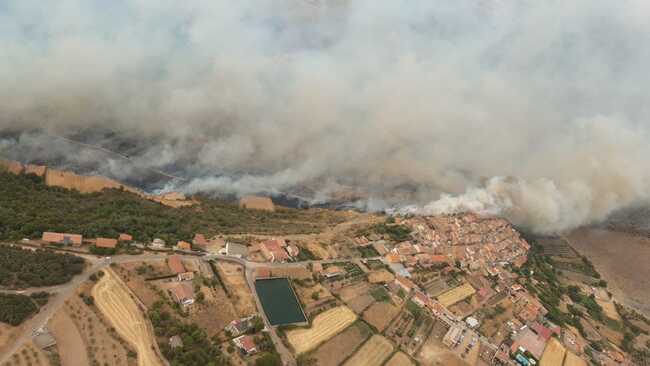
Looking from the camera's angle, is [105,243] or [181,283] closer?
[181,283]

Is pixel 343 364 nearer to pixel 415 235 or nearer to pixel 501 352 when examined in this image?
pixel 501 352

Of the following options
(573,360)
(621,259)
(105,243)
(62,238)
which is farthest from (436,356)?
(621,259)

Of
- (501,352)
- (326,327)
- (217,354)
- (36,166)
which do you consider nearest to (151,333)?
(217,354)

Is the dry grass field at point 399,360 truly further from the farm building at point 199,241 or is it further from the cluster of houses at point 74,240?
the cluster of houses at point 74,240

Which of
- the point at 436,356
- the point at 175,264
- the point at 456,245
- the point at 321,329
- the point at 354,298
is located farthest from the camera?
the point at 456,245

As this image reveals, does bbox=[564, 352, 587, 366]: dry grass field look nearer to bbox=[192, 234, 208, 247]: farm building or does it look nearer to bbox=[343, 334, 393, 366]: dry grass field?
bbox=[343, 334, 393, 366]: dry grass field

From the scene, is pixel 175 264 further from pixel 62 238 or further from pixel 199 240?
pixel 62 238
